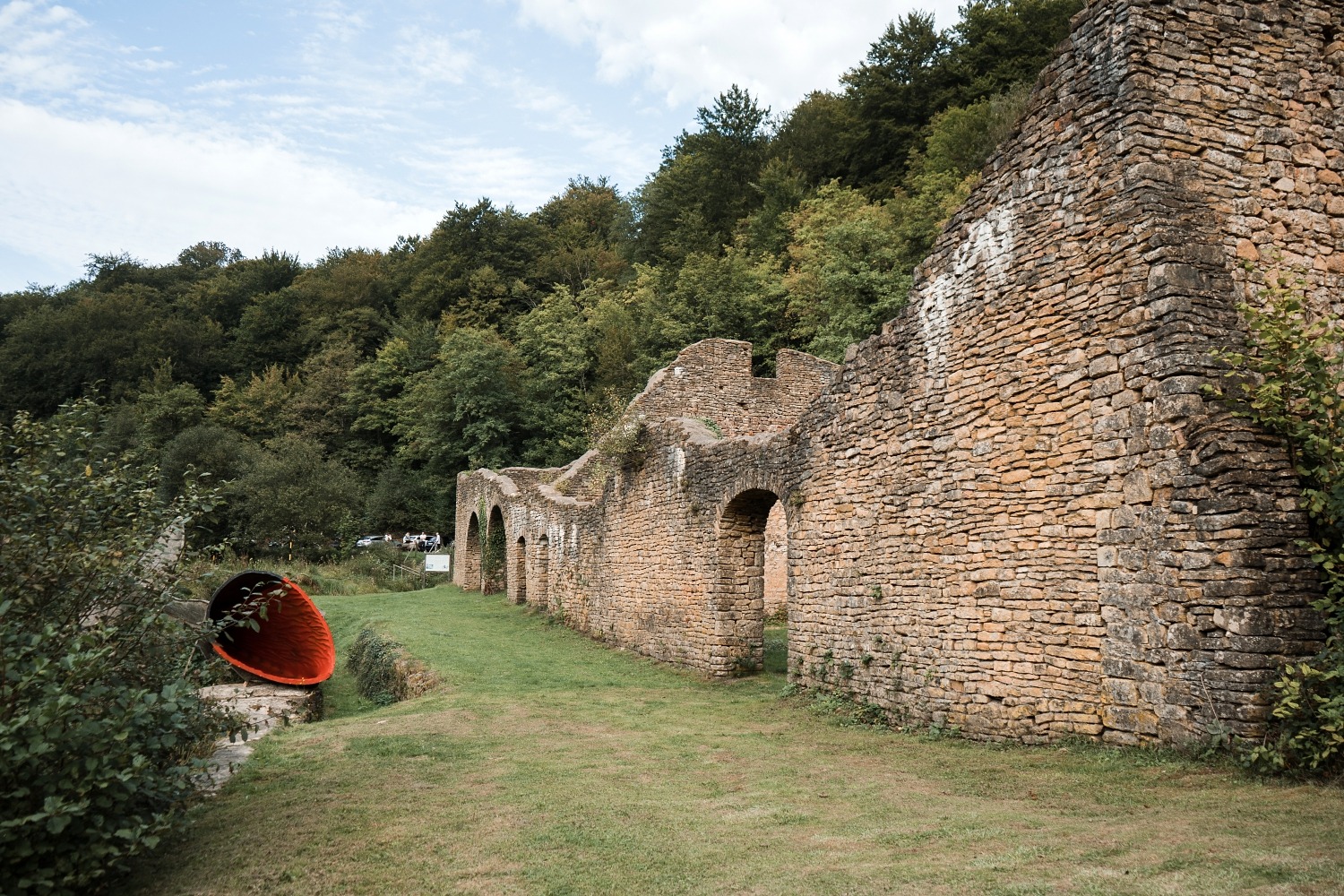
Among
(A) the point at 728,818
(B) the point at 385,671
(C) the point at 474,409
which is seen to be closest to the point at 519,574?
(B) the point at 385,671

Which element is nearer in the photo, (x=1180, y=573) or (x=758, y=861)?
(x=758, y=861)

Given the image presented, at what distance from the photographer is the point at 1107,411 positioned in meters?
5.77

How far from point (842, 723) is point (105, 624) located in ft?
19.9

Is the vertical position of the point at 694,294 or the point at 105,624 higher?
the point at 694,294

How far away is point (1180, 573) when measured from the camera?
5156 millimetres

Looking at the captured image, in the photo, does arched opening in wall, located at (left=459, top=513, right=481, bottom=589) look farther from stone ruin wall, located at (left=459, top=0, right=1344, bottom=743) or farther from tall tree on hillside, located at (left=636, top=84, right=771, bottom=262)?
stone ruin wall, located at (left=459, top=0, right=1344, bottom=743)

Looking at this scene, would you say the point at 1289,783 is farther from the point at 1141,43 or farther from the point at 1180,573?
the point at 1141,43

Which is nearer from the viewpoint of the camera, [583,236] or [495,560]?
[495,560]

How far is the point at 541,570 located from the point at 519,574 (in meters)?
3.15

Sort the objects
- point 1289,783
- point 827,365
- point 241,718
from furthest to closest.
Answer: point 827,365 < point 241,718 < point 1289,783

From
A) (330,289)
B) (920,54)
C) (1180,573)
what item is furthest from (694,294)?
(330,289)

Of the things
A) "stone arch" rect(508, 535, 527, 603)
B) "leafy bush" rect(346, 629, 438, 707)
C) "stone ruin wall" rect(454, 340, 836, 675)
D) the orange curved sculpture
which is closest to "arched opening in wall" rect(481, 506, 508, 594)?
"stone ruin wall" rect(454, 340, 836, 675)

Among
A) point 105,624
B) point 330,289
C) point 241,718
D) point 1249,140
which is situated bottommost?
point 241,718

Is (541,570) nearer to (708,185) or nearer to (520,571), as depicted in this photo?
(520,571)
